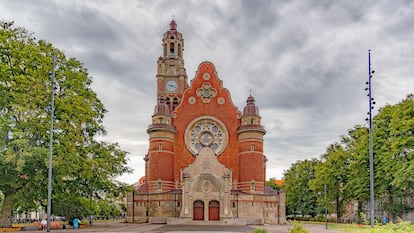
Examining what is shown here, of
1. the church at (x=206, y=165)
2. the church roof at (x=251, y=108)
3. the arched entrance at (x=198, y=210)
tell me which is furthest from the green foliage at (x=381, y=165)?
the arched entrance at (x=198, y=210)

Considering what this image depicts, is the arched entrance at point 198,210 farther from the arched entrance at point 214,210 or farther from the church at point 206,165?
the arched entrance at point 214,210

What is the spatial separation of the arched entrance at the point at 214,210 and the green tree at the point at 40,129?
58.5 ft

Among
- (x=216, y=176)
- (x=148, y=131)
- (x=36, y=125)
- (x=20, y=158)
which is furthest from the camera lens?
(x=148, y=131)

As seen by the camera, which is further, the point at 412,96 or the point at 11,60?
the point at 412,96

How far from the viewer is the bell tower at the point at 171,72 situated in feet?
244

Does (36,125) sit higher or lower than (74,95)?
lower

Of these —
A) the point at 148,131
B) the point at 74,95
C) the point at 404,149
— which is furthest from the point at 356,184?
the point at 74,95

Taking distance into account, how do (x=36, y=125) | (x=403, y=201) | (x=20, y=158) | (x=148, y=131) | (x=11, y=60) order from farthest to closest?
(x=148, y=131) → (x=403, y=201) → (x=11, y=60) → (x=36, y=125) → (x=20, y=158)

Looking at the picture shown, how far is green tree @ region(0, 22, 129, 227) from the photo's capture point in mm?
32625

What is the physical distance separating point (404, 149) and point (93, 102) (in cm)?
2713

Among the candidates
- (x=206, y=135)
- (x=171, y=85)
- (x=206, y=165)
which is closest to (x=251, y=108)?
(x=206, y=135)

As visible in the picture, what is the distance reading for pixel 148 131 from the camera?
62.9 meters

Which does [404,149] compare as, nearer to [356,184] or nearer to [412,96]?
[412,96]

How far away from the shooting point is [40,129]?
33656 mm
